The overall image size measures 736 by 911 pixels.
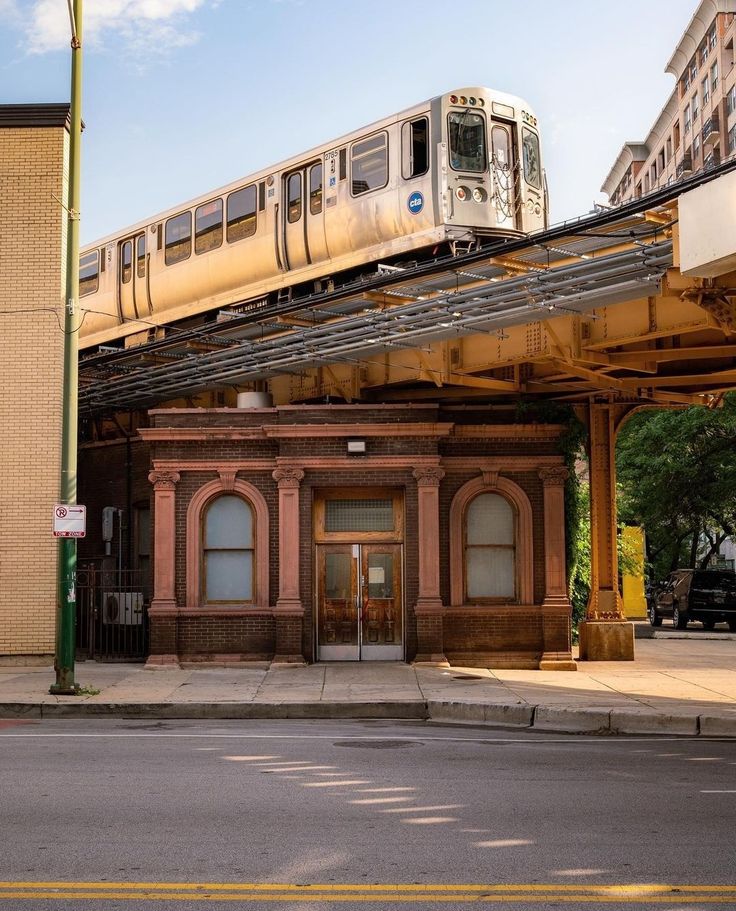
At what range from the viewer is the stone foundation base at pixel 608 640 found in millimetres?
20922

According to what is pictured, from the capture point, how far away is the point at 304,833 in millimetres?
7453

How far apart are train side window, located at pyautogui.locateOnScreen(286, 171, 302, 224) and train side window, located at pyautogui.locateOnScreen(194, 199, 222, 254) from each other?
2019 mm

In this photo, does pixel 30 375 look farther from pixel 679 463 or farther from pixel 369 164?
pixel 679 463

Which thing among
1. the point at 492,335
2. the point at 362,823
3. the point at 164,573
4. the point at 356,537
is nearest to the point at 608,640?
the point at 356,537

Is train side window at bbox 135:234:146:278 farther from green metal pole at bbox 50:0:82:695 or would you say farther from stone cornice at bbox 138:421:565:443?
green metal pole at bbox 50:0:82:695

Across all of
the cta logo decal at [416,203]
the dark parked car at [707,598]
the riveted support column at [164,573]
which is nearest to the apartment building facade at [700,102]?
Answer: the dark parked car at [707,598]

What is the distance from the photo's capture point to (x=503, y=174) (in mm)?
18828

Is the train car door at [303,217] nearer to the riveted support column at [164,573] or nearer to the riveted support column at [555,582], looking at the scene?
the riveted support column at [164,573]

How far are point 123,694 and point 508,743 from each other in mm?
6128

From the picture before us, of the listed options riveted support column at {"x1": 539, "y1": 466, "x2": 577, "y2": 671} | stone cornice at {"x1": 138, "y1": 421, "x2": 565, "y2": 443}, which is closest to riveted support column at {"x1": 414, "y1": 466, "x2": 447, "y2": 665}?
stone cornice at {"x1": 138, "y1": 421, "x2": 565, "y2": 443}

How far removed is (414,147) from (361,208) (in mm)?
1340

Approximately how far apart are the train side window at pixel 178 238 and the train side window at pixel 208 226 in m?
0.24

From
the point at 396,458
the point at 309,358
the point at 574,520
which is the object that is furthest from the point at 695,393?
the point at 309,358

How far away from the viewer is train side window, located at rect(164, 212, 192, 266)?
75.7 ft
